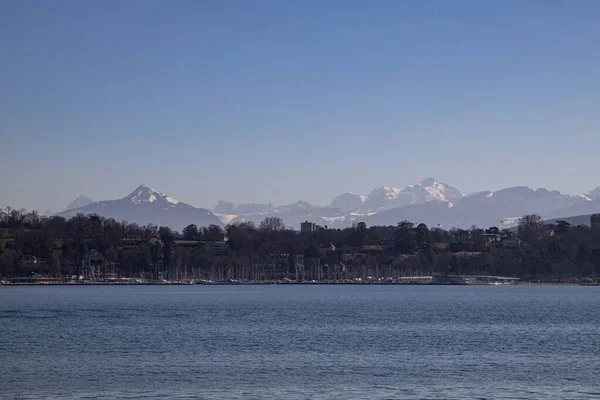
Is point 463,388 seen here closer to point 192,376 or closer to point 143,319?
point 192,376

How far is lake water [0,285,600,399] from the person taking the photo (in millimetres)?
36719

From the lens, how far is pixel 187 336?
59.0 m

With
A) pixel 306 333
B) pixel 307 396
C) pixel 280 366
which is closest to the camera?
pixel 307 396

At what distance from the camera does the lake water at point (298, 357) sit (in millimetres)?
36719

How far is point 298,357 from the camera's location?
47125 mm

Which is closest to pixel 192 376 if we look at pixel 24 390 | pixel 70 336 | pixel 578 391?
pixel 24 390

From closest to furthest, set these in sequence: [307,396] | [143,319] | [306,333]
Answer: [307,396] < [306,333] < [143,319]

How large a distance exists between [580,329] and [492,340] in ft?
39.4

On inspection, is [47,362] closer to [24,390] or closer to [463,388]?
[24,390]

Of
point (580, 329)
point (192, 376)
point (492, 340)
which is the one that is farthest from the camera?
point (580, 329)

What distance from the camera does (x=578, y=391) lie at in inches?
1417

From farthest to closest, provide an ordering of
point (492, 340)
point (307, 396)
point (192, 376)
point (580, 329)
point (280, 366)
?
point (580, 329) → point (492, 340) → point (280, 366) → point (192, 376) → point (307, 396)

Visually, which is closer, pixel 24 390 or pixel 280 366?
pixel 24 390

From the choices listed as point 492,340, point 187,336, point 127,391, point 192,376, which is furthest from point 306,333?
point 127,391
